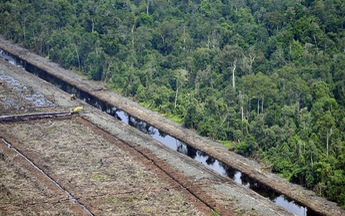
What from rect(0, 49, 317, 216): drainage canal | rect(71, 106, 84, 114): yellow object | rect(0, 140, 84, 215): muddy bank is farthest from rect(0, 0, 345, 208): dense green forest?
rect(0, 140, 84, 215): muddy bank

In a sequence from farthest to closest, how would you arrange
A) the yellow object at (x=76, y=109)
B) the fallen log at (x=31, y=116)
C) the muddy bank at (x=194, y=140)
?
1. the yellow object at (x=76, y=109)
2. the fallen log at (x=31, y=116)
3. the muddy bank at (x=194, y=140)

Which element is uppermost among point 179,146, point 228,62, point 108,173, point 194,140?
point 228,62

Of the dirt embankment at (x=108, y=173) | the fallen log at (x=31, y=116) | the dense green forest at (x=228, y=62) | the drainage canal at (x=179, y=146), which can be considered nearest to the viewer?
the dirt embankment at (x=108, y=173)

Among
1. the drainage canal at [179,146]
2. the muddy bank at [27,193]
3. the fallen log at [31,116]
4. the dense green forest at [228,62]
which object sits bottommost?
the drainage canal at [179,146]

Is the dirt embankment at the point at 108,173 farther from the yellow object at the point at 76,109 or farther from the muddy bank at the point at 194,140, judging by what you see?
the muddy bank at the point at 194,140

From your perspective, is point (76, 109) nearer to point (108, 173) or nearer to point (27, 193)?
point (108, 173)

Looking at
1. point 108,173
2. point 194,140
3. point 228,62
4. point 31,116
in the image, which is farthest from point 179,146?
point 228,62

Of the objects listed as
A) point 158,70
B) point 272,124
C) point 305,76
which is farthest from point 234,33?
point 272,124

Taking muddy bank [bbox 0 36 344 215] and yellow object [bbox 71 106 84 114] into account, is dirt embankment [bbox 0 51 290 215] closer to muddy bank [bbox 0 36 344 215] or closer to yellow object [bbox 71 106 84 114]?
yellow object [bbox 71 106 84 114]

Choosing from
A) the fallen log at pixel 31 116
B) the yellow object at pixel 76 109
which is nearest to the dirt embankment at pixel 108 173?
the fallen log at pixel 31 116
